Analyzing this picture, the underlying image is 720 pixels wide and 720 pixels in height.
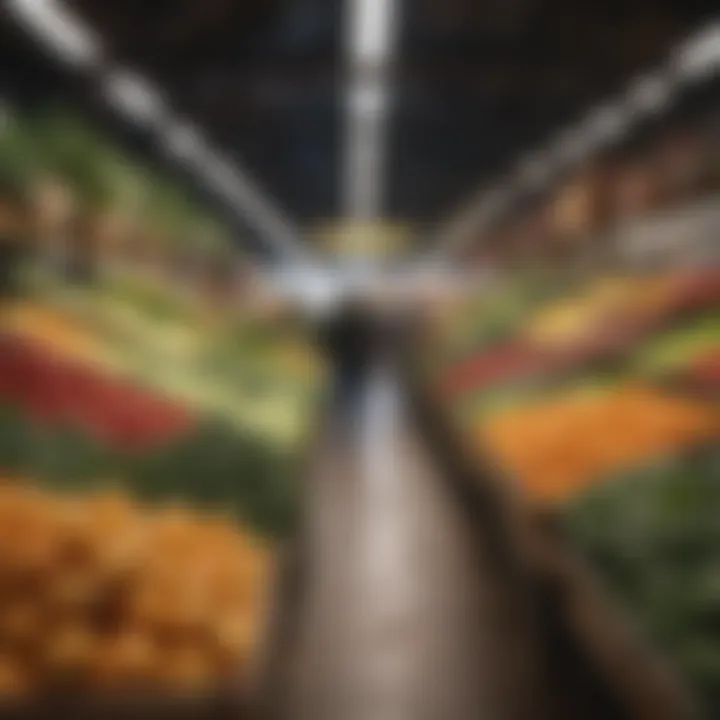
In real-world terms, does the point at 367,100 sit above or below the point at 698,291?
above

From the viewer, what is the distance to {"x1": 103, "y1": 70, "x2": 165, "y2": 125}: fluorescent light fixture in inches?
193

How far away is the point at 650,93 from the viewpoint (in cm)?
503

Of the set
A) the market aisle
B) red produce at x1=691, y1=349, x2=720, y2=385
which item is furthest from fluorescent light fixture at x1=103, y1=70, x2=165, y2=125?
red produce at x1=691, y1=349, x2=720, y2=385

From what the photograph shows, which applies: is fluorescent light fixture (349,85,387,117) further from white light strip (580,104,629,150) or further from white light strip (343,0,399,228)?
white light strip (580,104,629,150)

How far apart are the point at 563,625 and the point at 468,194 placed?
514cm

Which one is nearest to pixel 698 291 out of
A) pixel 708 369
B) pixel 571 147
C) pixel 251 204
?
pixel 708 369

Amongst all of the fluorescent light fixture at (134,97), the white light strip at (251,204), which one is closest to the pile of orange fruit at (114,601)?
the fluorescent light fixture at (134,97)

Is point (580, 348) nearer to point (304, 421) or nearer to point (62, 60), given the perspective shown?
point (304, 421)

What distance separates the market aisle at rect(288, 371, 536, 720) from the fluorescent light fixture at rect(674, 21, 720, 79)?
1987 millimetres

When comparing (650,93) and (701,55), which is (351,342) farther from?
(701,55)

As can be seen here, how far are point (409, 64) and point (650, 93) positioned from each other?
1.25 metres

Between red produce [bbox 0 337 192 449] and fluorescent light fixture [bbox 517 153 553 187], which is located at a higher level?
fluorescent light fixture [bbox 517 153 553 187]

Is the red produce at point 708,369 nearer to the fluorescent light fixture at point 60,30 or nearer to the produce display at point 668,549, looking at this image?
the produce display at point 668,549

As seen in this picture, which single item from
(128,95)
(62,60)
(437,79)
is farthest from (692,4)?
(128,95)
